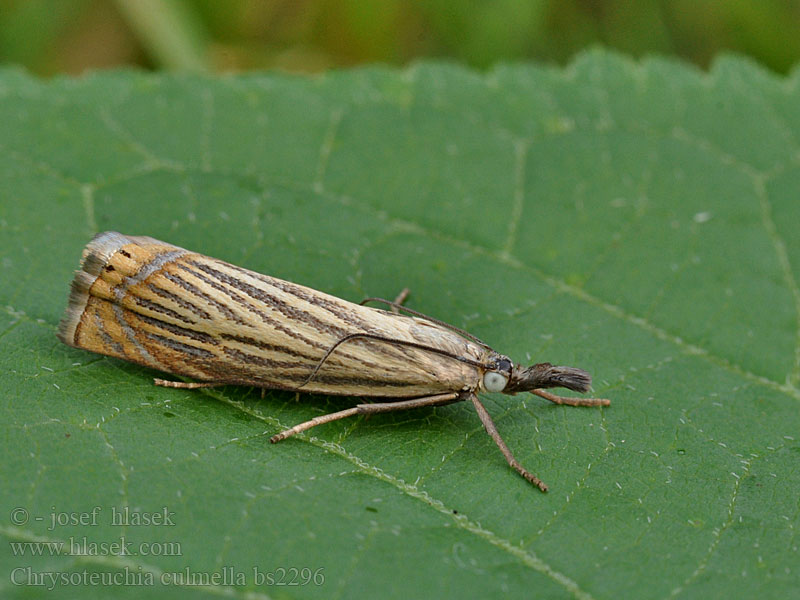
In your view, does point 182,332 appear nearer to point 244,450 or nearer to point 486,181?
point 244,450

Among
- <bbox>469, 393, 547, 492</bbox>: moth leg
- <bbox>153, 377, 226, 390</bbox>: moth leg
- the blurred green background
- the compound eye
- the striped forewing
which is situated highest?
the blurred green background

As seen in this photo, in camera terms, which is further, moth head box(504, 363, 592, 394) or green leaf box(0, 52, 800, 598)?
moth head box(504, 363, 592, 394)

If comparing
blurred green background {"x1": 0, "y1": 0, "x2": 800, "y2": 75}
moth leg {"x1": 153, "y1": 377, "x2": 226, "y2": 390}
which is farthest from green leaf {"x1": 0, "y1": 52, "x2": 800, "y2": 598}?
blurred green background {"x1": 0, "y1": 0, "x2": 800, "y2": 75}

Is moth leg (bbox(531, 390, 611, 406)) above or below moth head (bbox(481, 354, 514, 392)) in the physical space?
below

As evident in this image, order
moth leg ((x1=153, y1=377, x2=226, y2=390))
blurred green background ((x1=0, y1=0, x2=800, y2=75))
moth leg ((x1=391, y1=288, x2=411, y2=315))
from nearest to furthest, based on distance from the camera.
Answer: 1. moth leg ((x1=153, y1=377, x2=226, y2=390))
2. moth leg ((x1=391, y1=288, x2=411, y2=315))
3. blurred green background ((x1=0, y1=0, x2=800, y2=75))

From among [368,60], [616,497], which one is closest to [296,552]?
[616,497]

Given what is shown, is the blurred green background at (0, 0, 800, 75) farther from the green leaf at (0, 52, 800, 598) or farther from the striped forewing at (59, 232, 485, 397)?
the striped forewing at (59, 232, 485, 397)
